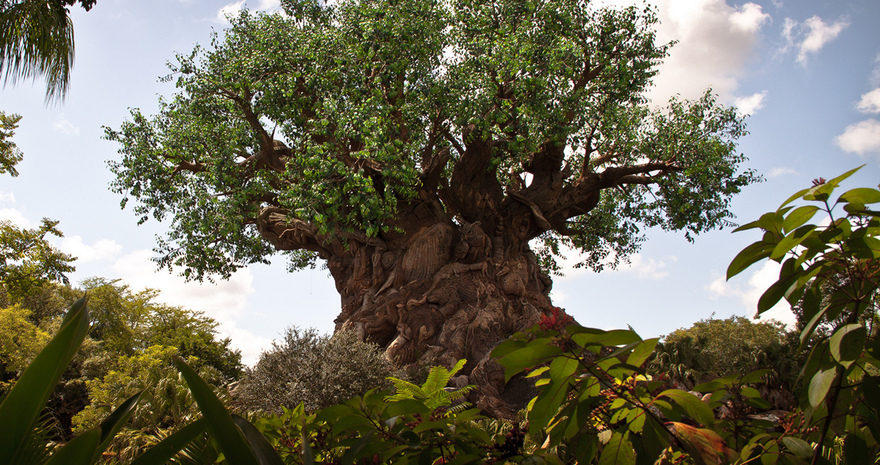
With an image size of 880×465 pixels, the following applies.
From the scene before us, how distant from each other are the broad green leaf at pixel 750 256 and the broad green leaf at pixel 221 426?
100 centimetres

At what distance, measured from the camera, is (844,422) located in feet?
3.53

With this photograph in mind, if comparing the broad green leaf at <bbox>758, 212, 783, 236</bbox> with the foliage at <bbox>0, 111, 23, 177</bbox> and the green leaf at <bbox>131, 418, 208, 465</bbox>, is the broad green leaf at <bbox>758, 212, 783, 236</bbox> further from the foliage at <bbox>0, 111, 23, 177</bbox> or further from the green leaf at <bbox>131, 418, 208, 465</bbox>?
the foliage at <bbox>0, 111, 23, 177</bbox>

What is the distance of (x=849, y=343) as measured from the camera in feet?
2.87

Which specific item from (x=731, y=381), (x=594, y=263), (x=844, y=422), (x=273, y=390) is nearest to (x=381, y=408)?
(x=731, y=381)

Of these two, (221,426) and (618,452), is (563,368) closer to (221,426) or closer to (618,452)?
(618,452)

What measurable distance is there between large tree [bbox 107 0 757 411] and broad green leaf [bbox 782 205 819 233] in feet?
28.0

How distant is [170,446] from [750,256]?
1186 mm

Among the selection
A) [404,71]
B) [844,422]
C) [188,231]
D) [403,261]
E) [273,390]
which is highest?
[404,71]

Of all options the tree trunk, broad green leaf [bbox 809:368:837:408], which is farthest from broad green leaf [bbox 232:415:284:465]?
the tree trunk

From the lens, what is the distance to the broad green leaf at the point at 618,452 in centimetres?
105

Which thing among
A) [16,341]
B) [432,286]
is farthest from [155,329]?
[432,286]

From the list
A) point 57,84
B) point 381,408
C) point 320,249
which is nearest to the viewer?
point 381,408

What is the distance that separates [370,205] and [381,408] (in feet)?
27.3

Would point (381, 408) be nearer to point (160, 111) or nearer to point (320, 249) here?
point (320, 249)
